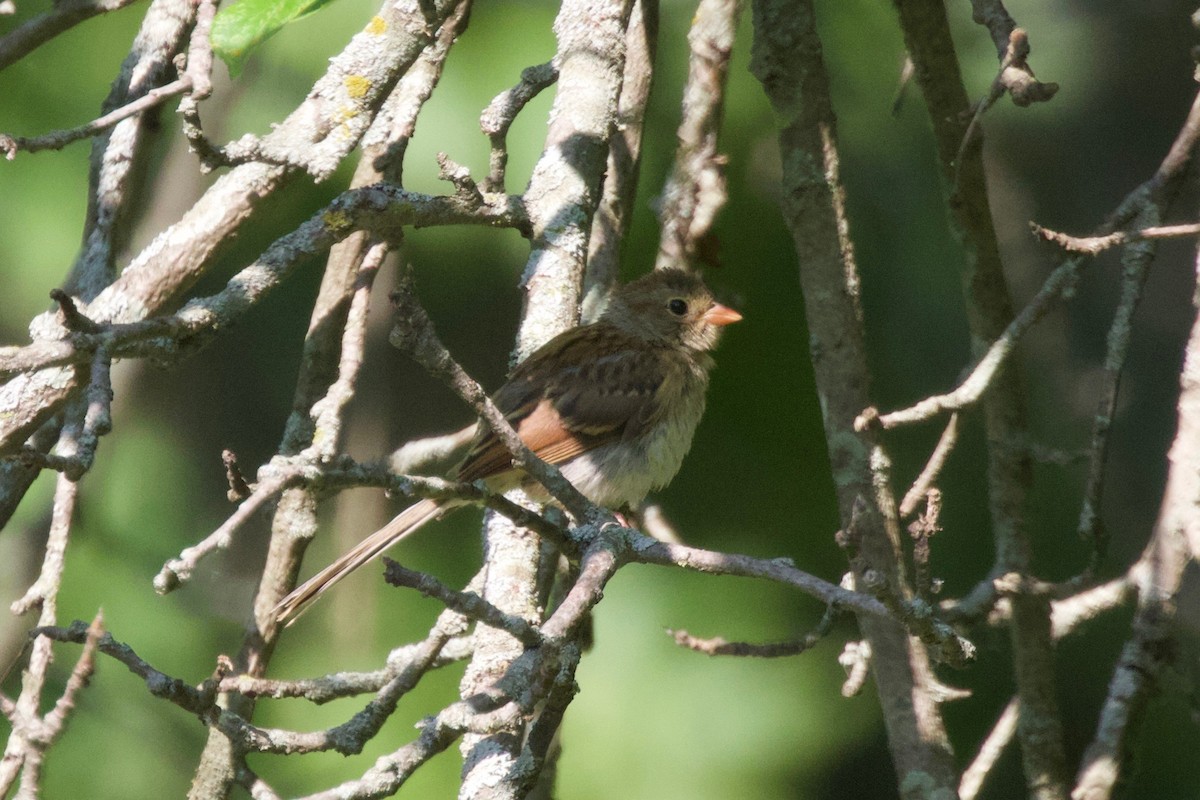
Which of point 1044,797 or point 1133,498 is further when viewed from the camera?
point 1133,498

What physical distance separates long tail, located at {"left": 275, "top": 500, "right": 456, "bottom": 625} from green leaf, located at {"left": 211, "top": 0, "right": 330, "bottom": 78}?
133 cm

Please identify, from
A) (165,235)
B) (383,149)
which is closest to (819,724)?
(383,149)

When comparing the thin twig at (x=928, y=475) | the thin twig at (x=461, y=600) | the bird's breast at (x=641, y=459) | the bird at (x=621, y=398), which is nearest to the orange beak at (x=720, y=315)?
the bird at (x=621, y=398)

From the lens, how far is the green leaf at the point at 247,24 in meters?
2.54

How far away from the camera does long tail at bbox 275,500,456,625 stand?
11.3 ft

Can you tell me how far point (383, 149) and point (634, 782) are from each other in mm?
1970

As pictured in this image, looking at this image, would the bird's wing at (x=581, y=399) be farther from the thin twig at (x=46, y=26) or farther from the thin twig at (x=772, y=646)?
the thin twig at (x=46, y=26)

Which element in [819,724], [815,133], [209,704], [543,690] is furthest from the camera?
[819,724]

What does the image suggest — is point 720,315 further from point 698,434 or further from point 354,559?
point 354,559

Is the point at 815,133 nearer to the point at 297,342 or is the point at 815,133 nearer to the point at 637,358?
the point at 637,358

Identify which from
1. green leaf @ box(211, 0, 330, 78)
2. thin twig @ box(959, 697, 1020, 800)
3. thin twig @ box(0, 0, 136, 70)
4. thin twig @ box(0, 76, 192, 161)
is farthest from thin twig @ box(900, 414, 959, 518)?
thin twig @ box(0, 0, 136, 70)

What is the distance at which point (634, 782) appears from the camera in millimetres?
3973

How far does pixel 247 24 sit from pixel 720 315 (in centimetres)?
232

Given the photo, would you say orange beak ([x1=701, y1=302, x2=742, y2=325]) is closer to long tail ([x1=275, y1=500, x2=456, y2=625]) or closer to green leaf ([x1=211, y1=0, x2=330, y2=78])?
long tail ([x1=275, y1=500, x2=456, y2=625])
